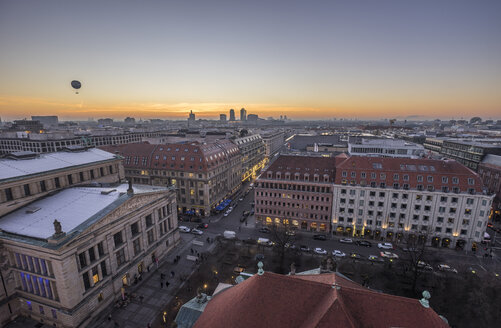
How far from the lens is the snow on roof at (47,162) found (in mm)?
51609

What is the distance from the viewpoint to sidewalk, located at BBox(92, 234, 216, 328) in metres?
45.5

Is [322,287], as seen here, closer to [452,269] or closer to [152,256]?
[152,256]

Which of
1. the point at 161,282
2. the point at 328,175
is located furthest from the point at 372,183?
the point at 161,282

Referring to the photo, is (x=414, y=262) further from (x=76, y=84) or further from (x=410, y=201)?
(x=76, y=84)

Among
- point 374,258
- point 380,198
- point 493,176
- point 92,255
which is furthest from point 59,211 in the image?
point 493,176

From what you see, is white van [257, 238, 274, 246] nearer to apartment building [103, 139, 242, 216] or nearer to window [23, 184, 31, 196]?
apartment building [103, 139, 242, 216]

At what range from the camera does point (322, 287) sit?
78.7 feet

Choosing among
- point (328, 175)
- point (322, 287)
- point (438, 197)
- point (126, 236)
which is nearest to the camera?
point (322, 287)

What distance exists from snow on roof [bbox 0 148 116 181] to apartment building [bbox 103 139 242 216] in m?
23.4

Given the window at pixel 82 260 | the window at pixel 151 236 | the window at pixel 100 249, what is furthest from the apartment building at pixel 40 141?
the window at pixel 82 260

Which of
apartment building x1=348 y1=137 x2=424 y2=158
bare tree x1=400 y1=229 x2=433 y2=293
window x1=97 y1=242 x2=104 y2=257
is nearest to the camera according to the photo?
window x1=97 y1=242 x2=104 y2=257

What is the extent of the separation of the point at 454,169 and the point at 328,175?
34668 mm

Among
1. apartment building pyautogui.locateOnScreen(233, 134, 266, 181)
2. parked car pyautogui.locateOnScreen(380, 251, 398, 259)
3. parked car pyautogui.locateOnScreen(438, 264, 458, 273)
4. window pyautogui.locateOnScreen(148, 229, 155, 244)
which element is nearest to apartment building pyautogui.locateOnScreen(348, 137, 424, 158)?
parked car pyautogui.locateOnScreen(380, 251, 398, 259)

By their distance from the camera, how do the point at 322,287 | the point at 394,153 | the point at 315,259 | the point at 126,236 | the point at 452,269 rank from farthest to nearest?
the point at 394,153 → the point at 315,259 → the point at 452,269 → the point at 126,236 → the point at 322,287
